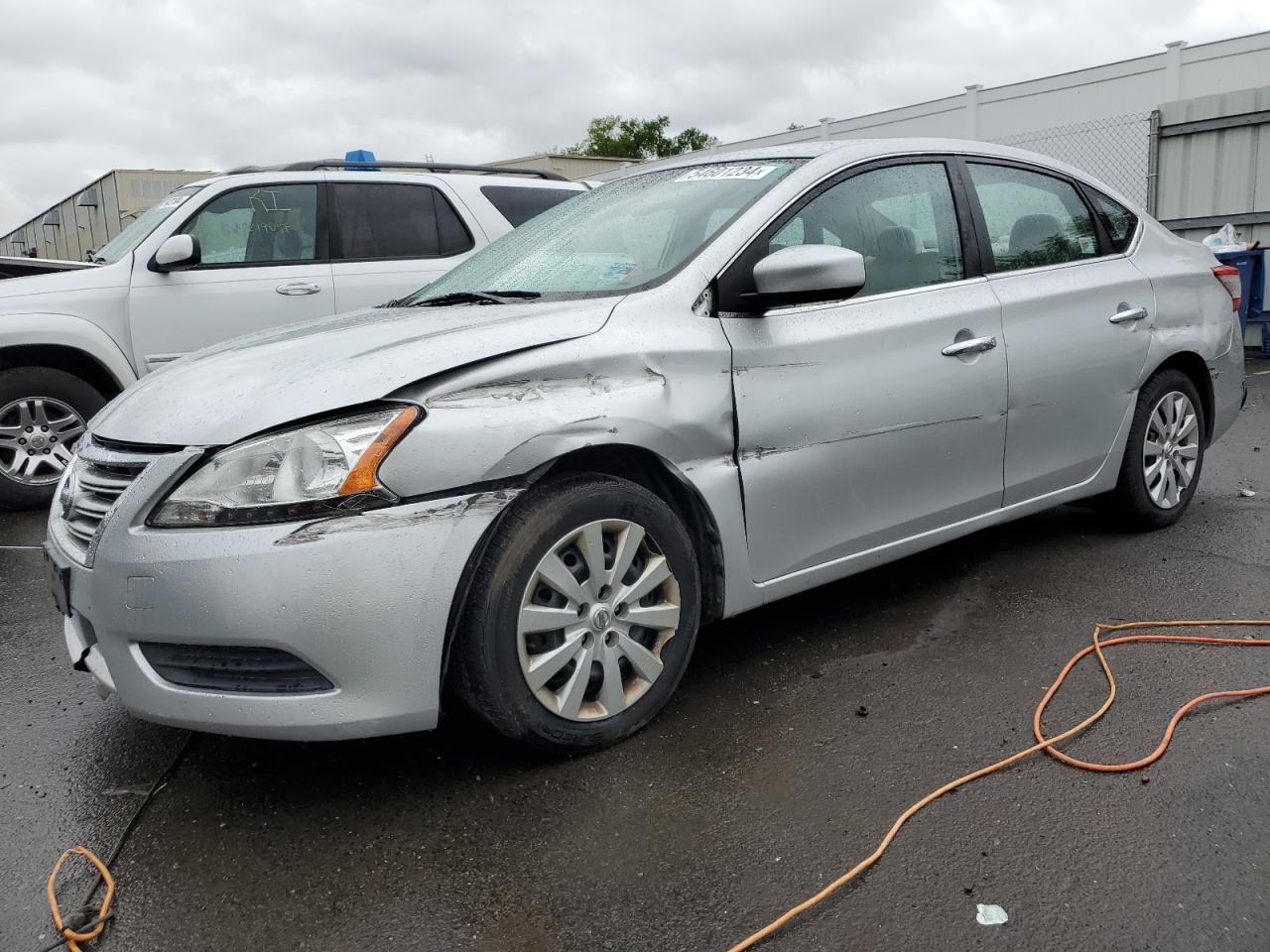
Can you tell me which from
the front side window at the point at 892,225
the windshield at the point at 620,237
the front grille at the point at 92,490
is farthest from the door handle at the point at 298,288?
the front side window at the point at 892,225

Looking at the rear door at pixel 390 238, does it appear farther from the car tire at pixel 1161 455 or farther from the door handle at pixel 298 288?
the car tire at pixel 1161 455

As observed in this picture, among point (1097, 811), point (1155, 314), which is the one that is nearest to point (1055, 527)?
point (1155, 314)

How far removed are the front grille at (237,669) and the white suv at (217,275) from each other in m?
4.24

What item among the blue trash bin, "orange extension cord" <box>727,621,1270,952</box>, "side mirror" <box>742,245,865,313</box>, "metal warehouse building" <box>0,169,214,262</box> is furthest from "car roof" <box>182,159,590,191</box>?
"metal warehouse building" <box>0,169,214,262</box>

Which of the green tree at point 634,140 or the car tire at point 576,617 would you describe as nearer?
the car tire at point 576,617

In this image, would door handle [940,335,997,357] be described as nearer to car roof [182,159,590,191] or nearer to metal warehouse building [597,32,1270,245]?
metal warehouse building [597,32,1270,245]

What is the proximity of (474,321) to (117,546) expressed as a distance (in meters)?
1.04

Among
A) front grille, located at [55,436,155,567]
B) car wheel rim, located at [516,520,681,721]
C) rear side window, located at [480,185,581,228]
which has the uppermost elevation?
rear side window, located at [480,185,581,228]

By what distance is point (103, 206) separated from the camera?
35.4m

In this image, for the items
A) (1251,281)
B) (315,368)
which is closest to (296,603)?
(315,368)

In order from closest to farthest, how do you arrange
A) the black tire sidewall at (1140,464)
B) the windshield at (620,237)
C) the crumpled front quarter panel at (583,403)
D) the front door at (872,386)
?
the crumpled front quarter panel at (583,403) → the front door at (872,386) → the windshield at (620,237) → the black tire sidewall at (1140,464)

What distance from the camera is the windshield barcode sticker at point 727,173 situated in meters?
3.61

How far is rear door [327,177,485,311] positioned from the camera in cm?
682

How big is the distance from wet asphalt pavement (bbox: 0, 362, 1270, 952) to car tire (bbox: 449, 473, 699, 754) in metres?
0.16
